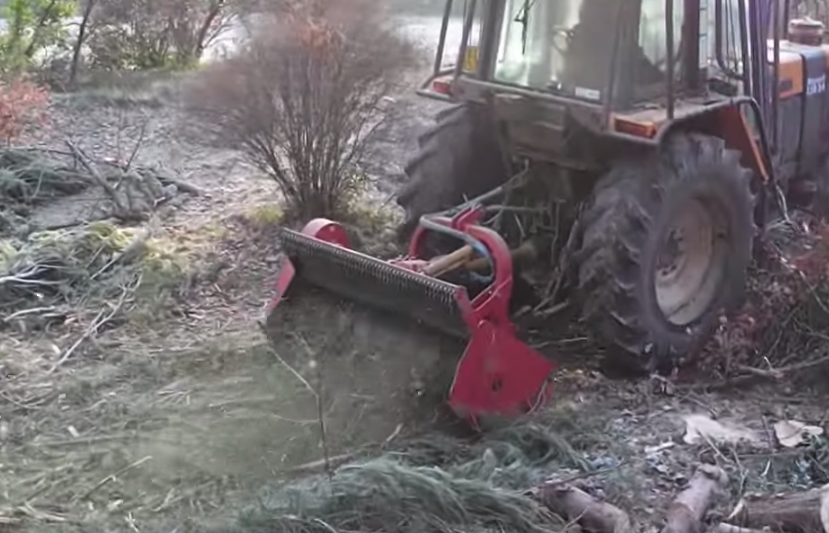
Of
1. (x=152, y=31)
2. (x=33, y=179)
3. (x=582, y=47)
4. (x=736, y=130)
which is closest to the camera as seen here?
(x=582, y=47)

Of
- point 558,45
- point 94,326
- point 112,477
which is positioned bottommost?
point 112,477

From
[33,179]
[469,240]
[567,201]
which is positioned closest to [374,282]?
[469,240]

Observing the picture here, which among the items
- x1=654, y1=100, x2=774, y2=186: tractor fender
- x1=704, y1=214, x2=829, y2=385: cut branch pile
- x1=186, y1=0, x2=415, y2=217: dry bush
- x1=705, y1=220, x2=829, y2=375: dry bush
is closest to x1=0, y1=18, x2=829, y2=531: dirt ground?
x1=704, y1=214, x2=829, y2=385: cut branch pile

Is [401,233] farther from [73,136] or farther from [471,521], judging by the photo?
[73,136]

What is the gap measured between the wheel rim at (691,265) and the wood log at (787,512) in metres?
1.51

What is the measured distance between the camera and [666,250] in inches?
212

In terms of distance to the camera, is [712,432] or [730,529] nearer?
[730,529]

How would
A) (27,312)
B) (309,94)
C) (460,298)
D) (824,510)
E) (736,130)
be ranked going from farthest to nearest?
(309,94)
(27,312)
(736,130)
(460,298)
(824,510)

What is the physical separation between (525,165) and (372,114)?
1.74 m

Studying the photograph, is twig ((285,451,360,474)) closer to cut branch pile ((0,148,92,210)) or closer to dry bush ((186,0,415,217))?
dry bush ((186,0,415,217))

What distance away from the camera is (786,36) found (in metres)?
6.91

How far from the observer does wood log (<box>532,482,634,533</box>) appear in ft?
12.6

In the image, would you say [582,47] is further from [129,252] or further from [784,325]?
[129,252]

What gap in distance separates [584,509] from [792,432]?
1193mm
